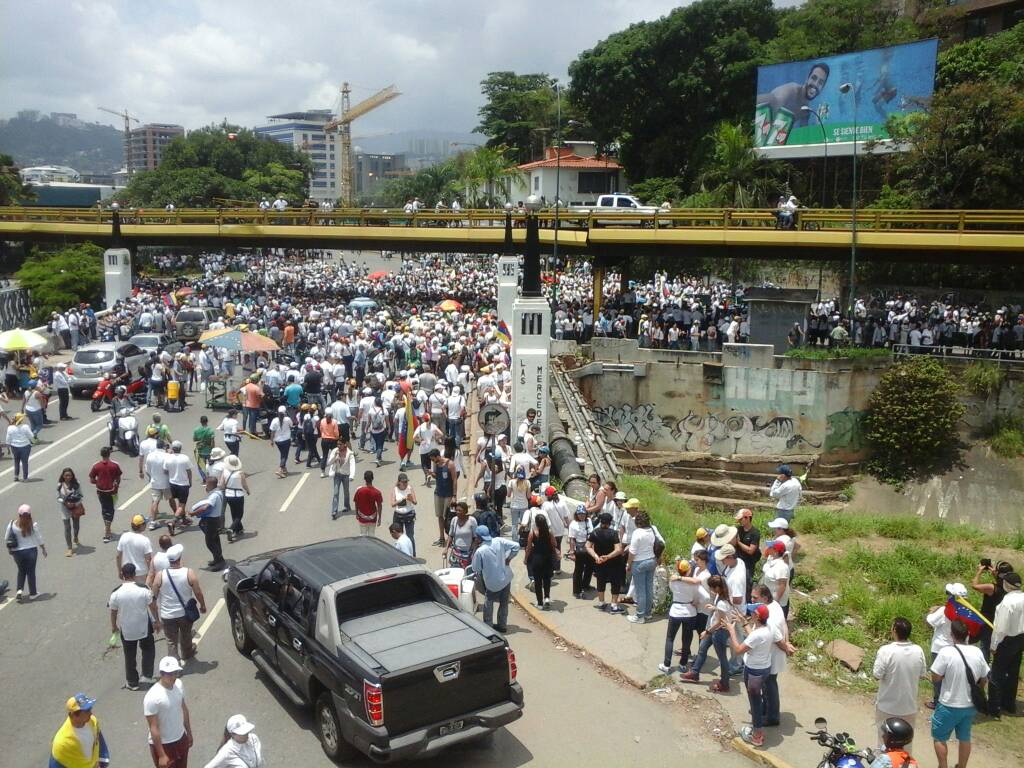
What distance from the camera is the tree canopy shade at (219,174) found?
83.5 metres

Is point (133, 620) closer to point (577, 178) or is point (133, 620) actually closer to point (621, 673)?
point (621, 673)

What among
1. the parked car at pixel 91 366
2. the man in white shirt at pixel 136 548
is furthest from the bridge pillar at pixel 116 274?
the man in white shirt at pixel 136 548

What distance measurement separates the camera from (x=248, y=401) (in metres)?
21.0

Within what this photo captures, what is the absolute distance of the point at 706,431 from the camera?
30.1 m

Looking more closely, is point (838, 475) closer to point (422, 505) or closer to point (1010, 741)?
point (422, 505)

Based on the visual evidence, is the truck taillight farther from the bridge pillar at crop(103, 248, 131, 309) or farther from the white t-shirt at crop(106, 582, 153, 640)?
the bridge pillar at crop(103, 248, 131, 309)

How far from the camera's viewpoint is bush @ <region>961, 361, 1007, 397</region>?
27.4 metres

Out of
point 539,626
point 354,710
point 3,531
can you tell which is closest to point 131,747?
point 354,710

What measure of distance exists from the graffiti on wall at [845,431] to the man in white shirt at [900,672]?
22.2m

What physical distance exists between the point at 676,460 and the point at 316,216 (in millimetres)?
22094

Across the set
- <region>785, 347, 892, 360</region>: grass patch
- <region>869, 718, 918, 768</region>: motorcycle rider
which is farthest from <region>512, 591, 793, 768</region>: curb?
<region>785, 347, 892, 360</region>: grass patch

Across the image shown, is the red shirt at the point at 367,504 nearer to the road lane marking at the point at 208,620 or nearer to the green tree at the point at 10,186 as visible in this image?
the road lane marking at the point at 208,620

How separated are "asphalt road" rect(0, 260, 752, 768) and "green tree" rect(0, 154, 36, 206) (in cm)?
6259

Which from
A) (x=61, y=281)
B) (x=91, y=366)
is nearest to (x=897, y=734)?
(x=91, y=366)
